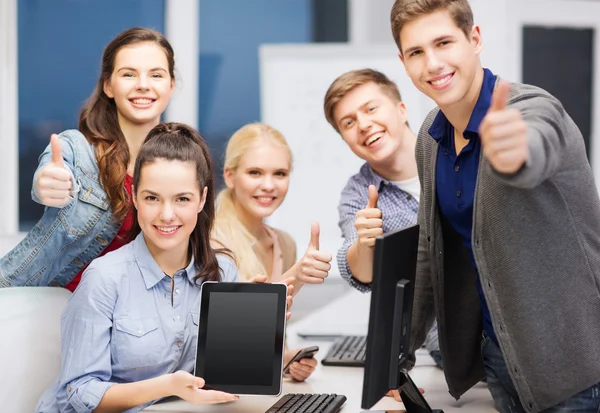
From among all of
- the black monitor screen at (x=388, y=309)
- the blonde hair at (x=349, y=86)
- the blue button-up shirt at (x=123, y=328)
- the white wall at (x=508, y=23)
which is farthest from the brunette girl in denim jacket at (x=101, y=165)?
the white wall at (x=508, y=23)

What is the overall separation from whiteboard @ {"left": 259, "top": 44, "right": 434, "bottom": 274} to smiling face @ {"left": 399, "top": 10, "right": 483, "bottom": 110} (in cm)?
236

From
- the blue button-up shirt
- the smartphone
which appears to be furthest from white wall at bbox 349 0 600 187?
the blue button-up shirt

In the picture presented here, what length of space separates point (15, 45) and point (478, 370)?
3.12 m

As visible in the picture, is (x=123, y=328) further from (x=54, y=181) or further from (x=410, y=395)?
(x=410, y=395)

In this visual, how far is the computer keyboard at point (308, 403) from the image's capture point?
163cm

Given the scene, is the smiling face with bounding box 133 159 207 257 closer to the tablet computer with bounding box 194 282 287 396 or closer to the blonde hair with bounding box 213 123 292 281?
the tablet computer with bounding box 194 282 287 396

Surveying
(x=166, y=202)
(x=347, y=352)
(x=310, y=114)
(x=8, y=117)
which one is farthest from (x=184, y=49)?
(x=166, y=202)

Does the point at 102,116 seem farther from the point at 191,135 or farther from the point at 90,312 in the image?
the point at 90,312

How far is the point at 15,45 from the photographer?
3938 millimetres

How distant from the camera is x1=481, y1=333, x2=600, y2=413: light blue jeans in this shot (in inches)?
60.3

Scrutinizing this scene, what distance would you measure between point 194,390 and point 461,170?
74 cm

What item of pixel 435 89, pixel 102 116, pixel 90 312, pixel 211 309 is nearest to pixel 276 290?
pixel 211 309

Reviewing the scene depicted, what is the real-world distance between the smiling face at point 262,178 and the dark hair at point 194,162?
1.47 ft

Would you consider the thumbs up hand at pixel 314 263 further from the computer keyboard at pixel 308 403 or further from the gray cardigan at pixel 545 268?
the gray cardigan at pixel 545 268
